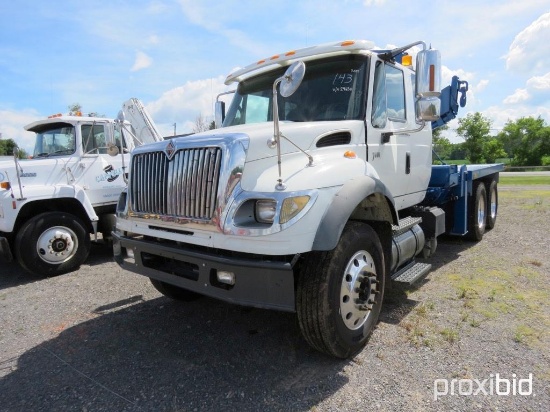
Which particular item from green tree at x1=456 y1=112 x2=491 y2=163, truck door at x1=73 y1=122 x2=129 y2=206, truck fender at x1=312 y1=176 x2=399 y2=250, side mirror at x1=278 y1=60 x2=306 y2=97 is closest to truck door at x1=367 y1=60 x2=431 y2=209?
truck fender at x1=312 y1=176 x2=399 y2=250

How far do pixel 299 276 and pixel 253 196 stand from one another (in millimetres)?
665

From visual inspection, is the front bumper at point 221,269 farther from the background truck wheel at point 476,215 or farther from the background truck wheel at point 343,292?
the background truck wheel at point 476,215

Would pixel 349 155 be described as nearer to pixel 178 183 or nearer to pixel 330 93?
pixel 330 93

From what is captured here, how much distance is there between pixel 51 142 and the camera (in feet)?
21.9

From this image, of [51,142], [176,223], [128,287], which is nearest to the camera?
[176,223]

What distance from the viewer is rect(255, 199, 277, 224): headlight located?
2627mm

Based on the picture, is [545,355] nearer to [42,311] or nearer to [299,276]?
[299,276]

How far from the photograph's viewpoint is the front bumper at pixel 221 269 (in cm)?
252

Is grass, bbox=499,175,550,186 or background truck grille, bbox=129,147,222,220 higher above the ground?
background truck grille, bbox=129,147,222,220

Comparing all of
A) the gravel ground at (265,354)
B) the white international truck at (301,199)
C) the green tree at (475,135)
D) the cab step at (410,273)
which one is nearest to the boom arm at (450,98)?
the white international truck at (301,199)

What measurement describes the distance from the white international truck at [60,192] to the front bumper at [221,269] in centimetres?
258

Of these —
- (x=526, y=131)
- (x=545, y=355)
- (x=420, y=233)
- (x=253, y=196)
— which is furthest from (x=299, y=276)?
(x=526, y=131)

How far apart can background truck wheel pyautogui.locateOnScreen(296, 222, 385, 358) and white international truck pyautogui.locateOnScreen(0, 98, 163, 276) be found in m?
3.67

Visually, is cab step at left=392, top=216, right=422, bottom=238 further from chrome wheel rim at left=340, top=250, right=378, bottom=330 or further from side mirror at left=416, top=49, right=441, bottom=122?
side mirror at left=416, top=49, right=441, bottom=122
